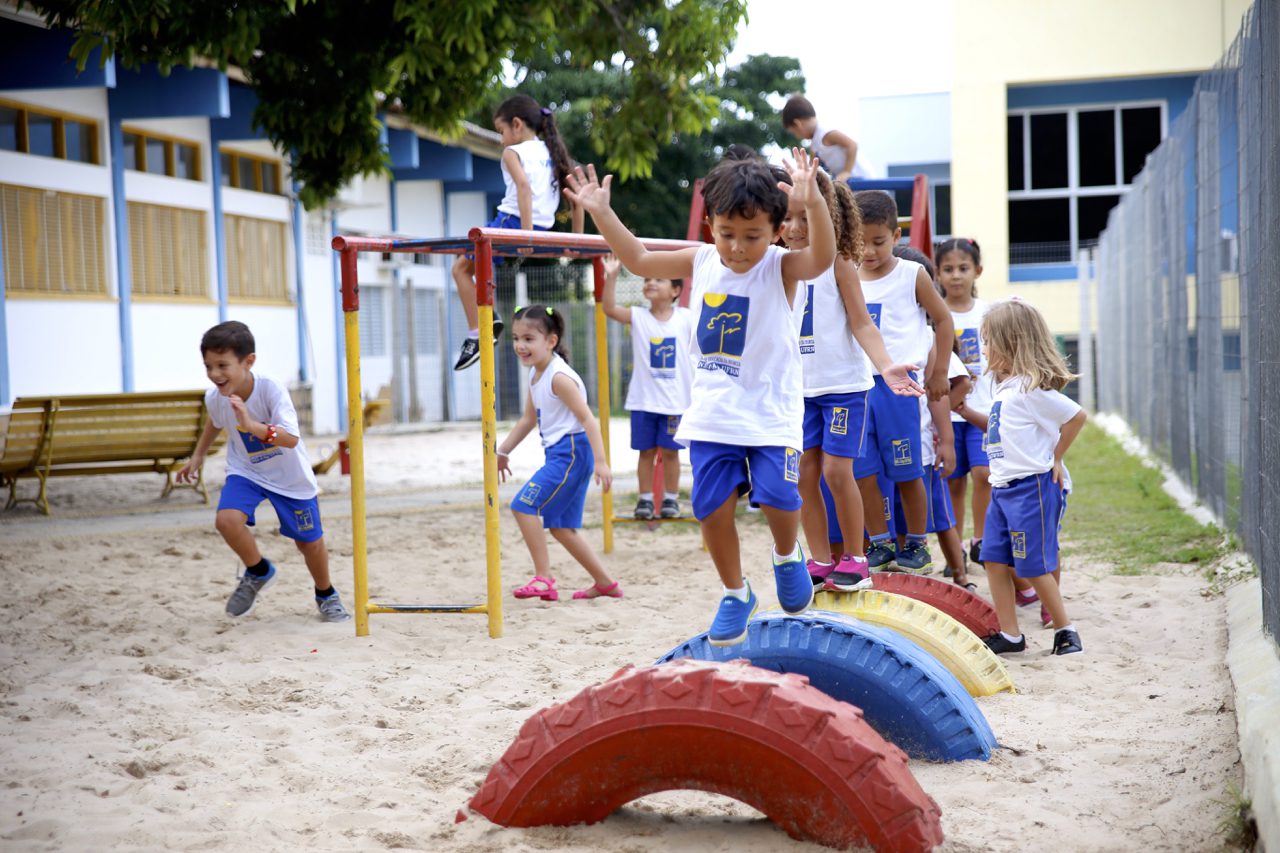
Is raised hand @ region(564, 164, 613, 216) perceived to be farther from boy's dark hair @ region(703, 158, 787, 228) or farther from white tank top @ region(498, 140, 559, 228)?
white tank top @ region(498, 140, 559, 228)

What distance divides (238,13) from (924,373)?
17.6 ft

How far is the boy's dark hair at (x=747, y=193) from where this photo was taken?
3797mm

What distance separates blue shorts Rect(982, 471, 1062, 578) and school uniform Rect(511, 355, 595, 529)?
2.27m

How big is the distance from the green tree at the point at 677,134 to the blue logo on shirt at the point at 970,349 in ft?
67.2

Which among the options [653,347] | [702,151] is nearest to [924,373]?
[653,347]

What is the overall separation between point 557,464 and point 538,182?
71.9 inches

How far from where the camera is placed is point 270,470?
6066 mm

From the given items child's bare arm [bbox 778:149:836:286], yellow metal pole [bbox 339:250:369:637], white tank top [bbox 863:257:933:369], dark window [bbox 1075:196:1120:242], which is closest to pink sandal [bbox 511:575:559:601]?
yellow metal pole [bbox 339:250:369:637]

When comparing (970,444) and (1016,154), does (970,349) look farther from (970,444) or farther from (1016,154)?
(1016,154)

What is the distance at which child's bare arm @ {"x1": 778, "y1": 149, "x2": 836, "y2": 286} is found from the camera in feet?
12.2

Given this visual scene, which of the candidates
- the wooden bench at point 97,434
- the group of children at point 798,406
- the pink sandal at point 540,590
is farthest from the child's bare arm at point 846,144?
the wooden bench at point 97,434

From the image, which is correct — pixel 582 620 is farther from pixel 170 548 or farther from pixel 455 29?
pixel 455 29

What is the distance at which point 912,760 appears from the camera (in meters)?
3.74

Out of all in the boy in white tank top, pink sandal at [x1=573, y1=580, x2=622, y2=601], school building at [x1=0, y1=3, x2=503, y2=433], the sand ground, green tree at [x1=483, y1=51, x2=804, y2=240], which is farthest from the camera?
green tree at [x1=483, y1=51, x2=804, y2=240]
